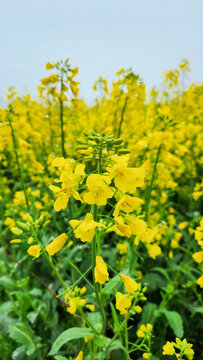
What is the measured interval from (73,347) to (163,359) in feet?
3.03

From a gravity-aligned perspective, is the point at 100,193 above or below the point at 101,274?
above

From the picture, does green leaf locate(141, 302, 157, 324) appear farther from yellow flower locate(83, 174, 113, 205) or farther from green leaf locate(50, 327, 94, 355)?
yellow flower locate(83, 174, 113, 205)

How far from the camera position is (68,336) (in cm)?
134

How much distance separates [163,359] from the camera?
1.69m

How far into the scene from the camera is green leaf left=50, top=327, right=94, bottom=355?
129cm

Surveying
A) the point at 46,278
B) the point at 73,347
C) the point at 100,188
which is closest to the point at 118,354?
the point at 73,347

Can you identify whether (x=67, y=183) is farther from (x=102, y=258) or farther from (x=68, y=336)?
(x=68, y=336)

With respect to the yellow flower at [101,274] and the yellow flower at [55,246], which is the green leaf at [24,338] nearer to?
the yellow flower at [55,246]

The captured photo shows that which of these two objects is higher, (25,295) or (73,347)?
(25,295)

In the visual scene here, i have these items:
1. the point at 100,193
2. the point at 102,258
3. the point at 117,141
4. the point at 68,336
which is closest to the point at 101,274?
the point at 102,258

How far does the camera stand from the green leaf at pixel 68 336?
1.29 meters

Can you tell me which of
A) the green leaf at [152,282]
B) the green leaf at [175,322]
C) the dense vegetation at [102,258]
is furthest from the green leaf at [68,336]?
the green leaf at [152,282]

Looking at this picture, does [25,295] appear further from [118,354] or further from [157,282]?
[157,282]

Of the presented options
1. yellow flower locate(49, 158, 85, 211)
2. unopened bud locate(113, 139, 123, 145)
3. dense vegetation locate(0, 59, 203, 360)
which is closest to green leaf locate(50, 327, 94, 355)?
dense vegetation locate(0, 59, 203, 360)
